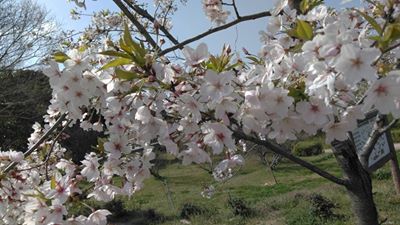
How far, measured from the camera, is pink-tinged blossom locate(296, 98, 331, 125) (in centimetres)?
111

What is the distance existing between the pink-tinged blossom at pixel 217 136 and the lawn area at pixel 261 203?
228cm

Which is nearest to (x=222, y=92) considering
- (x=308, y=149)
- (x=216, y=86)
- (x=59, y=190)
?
(x=216, y=86)

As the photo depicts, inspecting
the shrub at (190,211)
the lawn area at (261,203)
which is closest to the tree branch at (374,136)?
the lawn area at (261,203)

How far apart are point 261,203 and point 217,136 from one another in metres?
6.67

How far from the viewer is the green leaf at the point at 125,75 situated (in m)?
1.22

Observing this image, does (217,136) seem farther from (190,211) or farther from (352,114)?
(190,211)

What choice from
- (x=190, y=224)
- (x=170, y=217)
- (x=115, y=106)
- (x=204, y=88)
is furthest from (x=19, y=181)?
(x=170, y=217)

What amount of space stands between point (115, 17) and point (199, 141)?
340cm

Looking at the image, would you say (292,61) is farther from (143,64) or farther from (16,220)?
(16,220)

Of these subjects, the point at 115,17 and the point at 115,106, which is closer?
the point at 115,106

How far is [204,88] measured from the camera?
1.17 m

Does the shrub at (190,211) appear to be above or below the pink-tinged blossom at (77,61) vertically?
above

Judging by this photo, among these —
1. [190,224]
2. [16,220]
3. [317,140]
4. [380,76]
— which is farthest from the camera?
[317,140]

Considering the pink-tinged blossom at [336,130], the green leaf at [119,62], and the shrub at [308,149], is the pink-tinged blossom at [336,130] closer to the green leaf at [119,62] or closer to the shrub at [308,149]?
the green leaf at [119,62]
